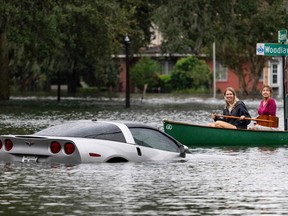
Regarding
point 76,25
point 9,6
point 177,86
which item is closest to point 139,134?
point 9,6

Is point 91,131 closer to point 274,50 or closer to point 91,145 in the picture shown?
point 91,145

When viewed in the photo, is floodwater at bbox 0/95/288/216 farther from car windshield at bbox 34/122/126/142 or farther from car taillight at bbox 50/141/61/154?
car windshield at bbox 34/122/126/142

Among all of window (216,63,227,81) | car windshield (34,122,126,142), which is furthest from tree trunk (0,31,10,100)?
car windshield (34,122,126,142)

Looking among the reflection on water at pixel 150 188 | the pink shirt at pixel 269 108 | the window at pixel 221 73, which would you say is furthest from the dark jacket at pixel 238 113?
the window at pixel 221 73

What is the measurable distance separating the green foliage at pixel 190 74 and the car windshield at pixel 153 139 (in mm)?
83615

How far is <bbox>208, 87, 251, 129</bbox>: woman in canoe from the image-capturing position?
99.2ft

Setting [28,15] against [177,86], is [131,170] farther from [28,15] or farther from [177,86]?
[177,86]

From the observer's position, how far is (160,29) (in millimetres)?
60844

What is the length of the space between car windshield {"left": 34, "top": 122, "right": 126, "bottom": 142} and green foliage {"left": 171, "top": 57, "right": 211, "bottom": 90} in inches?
3324

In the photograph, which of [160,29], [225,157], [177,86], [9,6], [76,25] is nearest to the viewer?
[225,157]

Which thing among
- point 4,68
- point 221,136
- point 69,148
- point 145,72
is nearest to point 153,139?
point 69,148

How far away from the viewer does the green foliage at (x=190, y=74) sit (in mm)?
108438

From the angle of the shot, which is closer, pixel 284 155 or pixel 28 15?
pixel 284 155

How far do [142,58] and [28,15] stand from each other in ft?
188
